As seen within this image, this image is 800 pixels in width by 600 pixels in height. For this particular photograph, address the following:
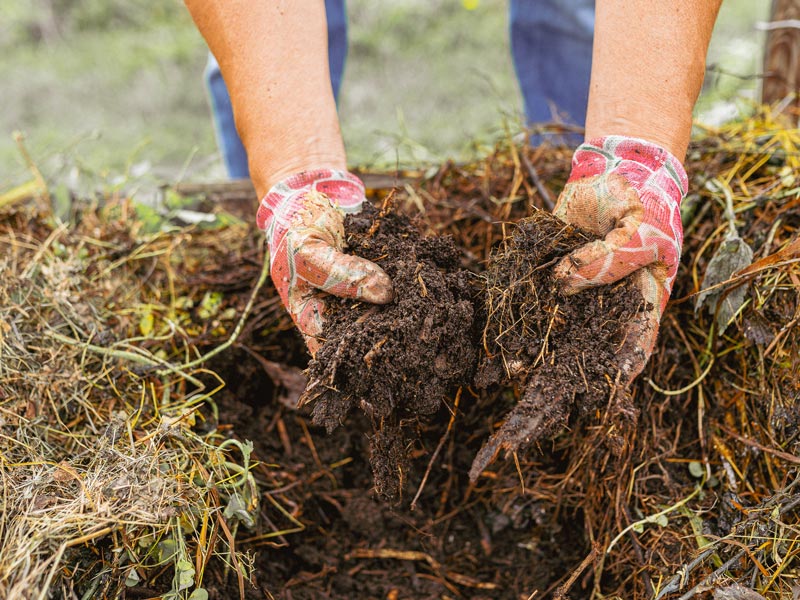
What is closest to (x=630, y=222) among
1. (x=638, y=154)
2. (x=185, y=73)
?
(x=638, y=154)

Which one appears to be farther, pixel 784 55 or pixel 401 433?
pixel 784 55

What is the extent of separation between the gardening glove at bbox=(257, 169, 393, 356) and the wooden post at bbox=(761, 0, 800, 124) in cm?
183

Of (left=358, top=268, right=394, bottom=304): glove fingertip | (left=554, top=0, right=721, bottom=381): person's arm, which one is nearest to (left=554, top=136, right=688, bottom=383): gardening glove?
(left=554, top=0, right=721, bottom=381): person's arm

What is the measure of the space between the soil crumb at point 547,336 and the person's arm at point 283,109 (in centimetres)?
38

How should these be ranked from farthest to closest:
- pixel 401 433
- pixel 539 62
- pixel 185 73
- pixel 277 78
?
pixel 185 73 → pixel 539 62 → pixel 277 78 → pixel 401 433

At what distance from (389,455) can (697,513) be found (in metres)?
0.73

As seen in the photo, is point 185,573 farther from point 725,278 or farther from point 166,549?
point 725,278

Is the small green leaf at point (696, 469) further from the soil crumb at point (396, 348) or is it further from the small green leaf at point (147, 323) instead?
the small green leaf at point (147, 323)

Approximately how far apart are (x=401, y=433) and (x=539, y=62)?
2383 mm

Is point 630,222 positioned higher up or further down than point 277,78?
further down

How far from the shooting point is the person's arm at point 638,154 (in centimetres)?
121

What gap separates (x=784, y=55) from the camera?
2.30 metres

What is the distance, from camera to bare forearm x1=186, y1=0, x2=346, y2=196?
1406 mm

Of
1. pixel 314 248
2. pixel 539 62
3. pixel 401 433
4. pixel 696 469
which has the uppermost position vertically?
pixel 314 248
